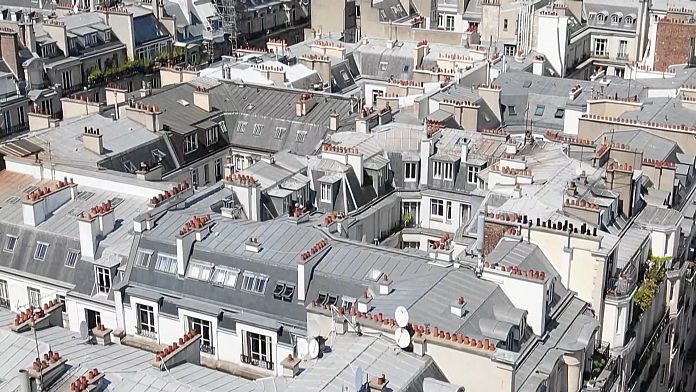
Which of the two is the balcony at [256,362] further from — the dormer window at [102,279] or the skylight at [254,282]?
the dormer window at [102,279]

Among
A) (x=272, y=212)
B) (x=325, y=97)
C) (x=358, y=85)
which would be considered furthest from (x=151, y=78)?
(x=272, y=212)

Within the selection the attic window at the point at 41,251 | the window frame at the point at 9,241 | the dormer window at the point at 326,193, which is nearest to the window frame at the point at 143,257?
the attic window at the point at 41,251

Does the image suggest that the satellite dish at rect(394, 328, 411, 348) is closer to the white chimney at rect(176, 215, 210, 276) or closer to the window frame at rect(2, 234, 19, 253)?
the white chimney at rect(176, 215, 210, 276)

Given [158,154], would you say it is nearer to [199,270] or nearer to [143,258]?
[143,258]

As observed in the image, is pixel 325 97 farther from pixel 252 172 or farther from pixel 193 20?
pixel 193 20

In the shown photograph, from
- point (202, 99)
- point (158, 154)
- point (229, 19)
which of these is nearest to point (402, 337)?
point (158, 154)

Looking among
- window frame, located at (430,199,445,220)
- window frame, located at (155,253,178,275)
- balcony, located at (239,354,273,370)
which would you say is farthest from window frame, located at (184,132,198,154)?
balcony, located at (239,354,273,370)
